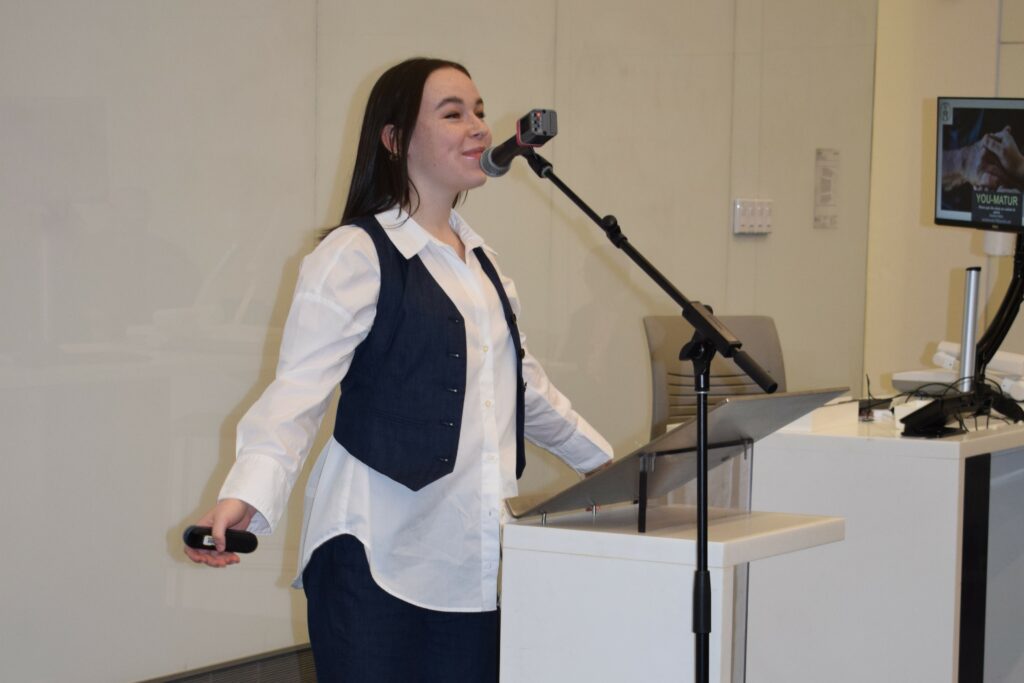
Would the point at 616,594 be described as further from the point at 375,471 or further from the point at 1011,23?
the point at 1011,23

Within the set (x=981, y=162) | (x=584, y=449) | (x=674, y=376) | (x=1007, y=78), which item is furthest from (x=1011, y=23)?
(x=584, y=449)

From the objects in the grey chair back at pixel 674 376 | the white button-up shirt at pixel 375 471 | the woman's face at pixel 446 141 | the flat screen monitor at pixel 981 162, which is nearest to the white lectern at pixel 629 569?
the white button-up shirt at pixel 375 471

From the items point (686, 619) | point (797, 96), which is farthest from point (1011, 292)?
point (686, 619)

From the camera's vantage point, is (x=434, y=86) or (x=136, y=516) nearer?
(x=434, y=86)

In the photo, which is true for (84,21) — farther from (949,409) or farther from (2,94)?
(949,409)

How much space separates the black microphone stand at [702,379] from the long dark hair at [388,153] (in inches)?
10.9

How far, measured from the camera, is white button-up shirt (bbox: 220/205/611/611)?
5.47ft

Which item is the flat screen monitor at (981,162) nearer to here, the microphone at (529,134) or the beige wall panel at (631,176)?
the beige wall panel at (631,176)

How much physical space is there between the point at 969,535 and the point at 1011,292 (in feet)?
3.79

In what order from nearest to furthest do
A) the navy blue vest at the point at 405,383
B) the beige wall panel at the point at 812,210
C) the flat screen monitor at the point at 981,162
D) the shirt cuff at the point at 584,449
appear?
the navy blue vest at the point at 405,383
the shirt cuff at the point at 584,449
the flat screen monitor at the point at 981,162
the beige wall panel at the point at 812,210

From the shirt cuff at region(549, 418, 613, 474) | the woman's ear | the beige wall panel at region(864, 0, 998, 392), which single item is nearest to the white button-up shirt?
the woman's ear

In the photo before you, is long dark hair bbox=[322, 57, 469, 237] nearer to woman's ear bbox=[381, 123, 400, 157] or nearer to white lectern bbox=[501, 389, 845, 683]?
woman's ear bbox=[381, 123, 400, 157]

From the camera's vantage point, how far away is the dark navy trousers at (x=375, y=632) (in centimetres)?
172

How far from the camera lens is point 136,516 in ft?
9.79
